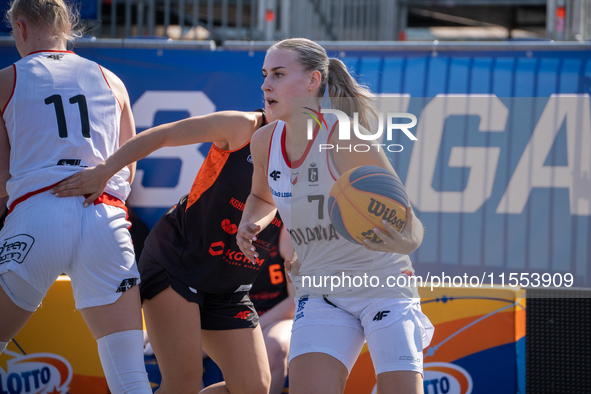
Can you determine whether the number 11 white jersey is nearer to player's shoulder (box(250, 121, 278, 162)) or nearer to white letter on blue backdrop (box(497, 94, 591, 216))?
player's shoulder (box(250, 121, 278, 162))

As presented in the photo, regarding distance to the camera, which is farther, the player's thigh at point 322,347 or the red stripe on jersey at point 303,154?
the red stripe on jersey at point 303,154

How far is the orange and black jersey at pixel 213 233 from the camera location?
279 centimetres

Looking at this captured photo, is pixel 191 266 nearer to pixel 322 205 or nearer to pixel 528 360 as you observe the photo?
pixel 322 205

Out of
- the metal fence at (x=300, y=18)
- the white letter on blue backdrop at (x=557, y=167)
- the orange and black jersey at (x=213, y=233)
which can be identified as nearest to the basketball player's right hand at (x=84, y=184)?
the orange and black jersey at (x=213, y=233)

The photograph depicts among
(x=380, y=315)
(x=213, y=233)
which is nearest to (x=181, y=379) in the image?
(x=213, y=233)

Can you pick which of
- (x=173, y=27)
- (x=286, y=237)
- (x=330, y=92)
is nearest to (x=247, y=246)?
(x=330, y=92)

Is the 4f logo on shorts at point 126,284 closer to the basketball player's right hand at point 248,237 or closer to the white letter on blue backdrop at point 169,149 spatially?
the basketball player's right hand at point 248,237

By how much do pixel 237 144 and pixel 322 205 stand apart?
0.69 meters

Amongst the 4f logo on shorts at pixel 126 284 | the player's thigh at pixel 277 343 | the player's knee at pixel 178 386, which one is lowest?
the player's thigh at pixel 277 343

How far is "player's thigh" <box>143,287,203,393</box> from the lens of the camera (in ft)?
8.81

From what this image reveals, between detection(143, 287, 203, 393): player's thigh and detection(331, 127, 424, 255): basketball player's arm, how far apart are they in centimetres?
114

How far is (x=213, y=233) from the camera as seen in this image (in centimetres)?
281

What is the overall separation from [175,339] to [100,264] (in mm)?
613

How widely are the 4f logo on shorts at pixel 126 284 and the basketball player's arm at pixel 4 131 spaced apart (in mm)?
779
